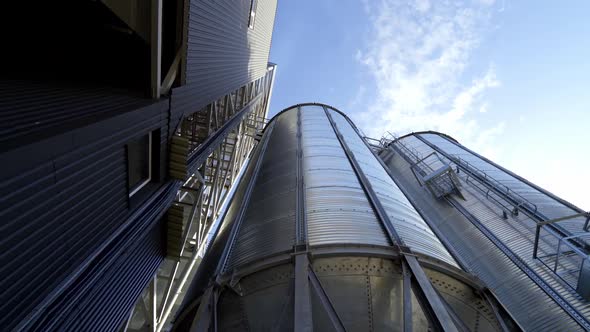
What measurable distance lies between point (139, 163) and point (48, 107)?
276 cm

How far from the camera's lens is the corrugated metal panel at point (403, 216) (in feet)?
25.2

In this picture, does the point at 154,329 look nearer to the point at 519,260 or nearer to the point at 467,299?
the point at 467,299

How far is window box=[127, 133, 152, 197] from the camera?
8.06m

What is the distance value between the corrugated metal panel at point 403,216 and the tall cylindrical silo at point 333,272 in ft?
0.13

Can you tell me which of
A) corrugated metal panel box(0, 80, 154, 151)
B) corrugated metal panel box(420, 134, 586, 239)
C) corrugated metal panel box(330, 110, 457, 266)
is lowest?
corrugated metal panel box(420, 134, 586, 239)

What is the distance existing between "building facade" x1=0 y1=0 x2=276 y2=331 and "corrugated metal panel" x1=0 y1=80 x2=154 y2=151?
0.09 ft

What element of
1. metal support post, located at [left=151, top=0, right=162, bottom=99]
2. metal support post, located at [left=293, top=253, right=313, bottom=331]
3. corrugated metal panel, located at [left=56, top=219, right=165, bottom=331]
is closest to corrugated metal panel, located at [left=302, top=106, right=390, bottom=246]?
metal support post, located at [left=293, top=253, right=313, bottom=331]

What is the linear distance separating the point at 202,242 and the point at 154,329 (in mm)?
6256

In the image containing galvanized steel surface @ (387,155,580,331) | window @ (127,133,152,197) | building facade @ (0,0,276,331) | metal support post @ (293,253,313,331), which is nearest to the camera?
building facade @ (0,0,276,331)

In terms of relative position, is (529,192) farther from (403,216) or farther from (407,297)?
(407,297)

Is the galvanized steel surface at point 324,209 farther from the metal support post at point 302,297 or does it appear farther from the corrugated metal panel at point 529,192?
the corrugated metal panel at point 529,192

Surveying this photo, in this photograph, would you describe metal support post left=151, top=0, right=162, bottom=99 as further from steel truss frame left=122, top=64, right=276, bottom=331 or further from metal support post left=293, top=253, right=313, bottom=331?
metal support post left=293, top=253, right=313, bottom=331

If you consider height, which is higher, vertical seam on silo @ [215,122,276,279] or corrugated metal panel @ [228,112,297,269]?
corrugated metal panel @ [228,112,297,269]

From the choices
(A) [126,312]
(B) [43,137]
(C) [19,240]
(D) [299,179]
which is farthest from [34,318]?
(D) [299,179]
